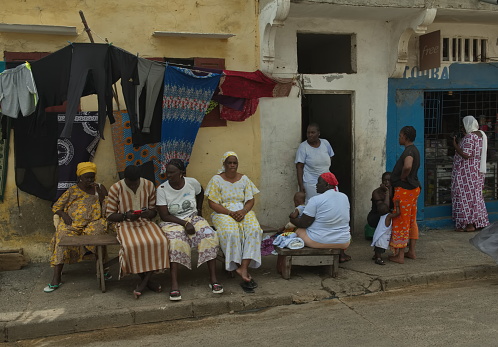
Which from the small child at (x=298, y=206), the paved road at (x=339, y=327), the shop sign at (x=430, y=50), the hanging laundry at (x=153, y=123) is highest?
the shop sign at (x=430, y=50)

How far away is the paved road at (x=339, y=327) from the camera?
4598 mm

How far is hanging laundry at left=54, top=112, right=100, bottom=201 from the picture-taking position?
6609 mm

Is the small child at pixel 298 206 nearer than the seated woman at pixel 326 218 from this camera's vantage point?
No

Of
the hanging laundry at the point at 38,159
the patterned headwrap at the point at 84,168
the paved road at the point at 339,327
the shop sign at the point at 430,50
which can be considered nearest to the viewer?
the paved road at the point at 339,327

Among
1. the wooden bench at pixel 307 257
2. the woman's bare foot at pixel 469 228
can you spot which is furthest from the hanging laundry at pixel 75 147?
the woman's bare foot at pixel 469 228

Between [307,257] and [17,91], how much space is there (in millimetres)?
3651

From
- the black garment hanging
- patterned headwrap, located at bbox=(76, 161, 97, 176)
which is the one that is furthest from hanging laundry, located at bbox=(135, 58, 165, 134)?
patterned headwrap, located at bbox=(76, 161, 97, 176)

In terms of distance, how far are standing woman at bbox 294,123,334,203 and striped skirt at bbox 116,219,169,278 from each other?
252 cm

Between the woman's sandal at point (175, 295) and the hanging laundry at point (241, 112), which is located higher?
the hanging laundry at point (241, 112)

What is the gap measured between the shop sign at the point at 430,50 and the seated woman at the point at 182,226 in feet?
13.9

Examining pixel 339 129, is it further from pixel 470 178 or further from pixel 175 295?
pixel 175 295

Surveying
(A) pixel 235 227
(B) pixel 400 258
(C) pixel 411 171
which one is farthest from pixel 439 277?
(A) pixel 235 227

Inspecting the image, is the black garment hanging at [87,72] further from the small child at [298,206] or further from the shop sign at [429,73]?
the shop sign at [429,73]

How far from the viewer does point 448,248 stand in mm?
7586
